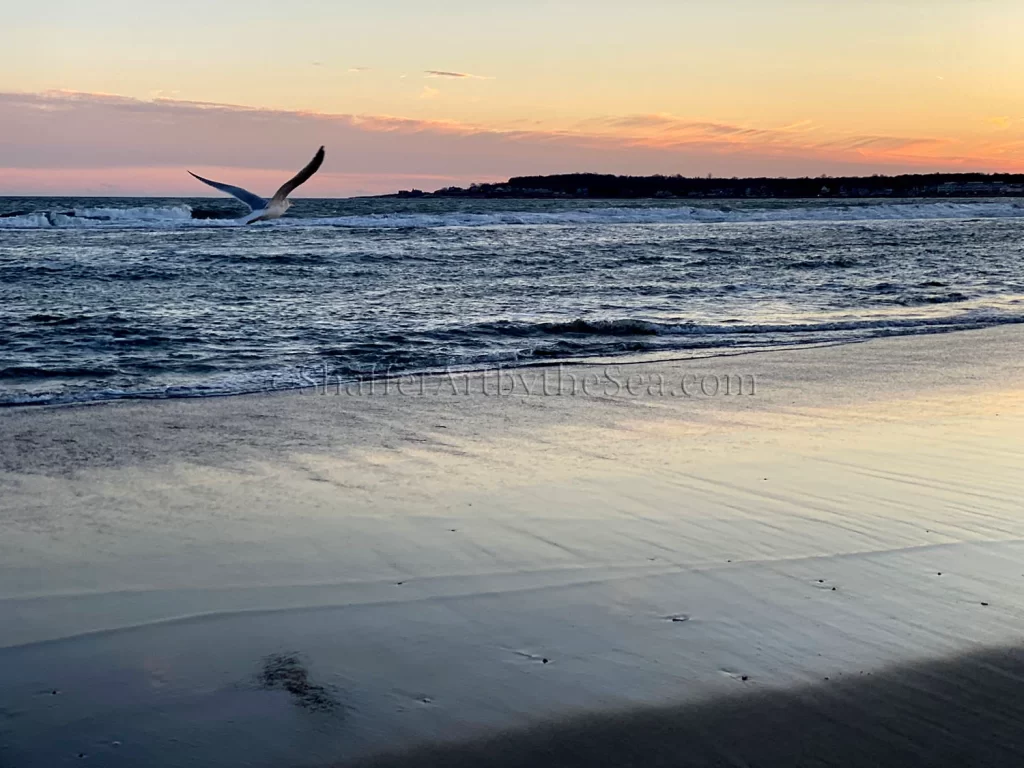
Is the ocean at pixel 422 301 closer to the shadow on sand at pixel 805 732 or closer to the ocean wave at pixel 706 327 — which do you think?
the ocean wave at pixel 706 327

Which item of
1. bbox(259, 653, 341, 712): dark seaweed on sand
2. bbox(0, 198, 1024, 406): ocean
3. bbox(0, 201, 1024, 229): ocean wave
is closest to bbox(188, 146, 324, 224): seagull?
bbox(0, 198, 1024, 406): ocean

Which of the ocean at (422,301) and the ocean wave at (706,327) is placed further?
the ocean wave at (706,327)

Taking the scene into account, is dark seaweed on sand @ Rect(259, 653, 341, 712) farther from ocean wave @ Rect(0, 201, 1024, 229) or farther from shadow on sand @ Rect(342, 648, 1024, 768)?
ocean wave @ Rect(0, 201, 1024, 229)

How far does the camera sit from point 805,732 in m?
3.41

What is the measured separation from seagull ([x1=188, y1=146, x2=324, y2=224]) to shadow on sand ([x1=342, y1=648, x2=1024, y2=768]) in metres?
5.41

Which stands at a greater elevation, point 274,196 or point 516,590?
point 274,196

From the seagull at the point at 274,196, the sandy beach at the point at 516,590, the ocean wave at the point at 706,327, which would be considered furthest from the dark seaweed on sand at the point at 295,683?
the ocean wave at the point at 706,327

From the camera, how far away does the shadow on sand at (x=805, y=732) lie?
325 cm

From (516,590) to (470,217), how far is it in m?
45.4

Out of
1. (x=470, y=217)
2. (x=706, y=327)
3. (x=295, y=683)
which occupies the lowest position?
(x=295, y=683)

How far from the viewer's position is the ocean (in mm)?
11344

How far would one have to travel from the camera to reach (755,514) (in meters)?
5.54

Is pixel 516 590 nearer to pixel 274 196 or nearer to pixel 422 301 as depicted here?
pixel 274 196

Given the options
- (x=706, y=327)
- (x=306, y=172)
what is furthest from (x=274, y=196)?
(x=706, y=327)
